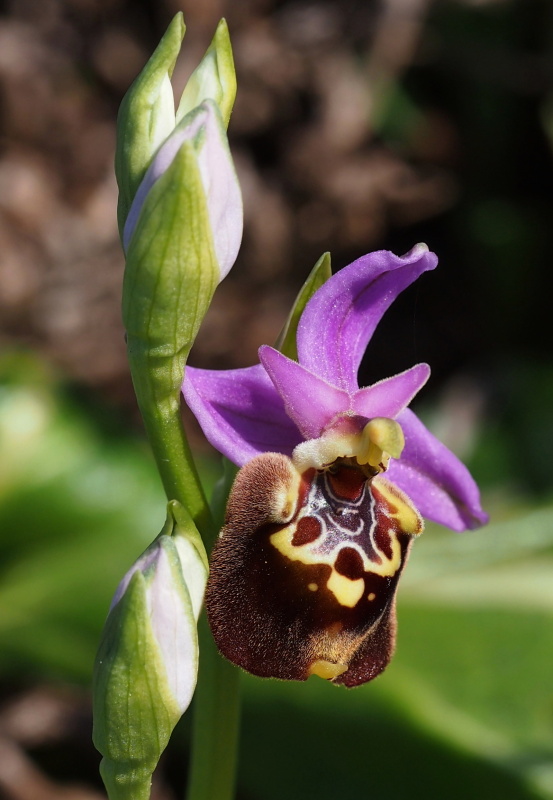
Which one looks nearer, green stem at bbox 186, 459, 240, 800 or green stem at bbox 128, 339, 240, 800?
green stem at bbox 128, 339, 240, 800

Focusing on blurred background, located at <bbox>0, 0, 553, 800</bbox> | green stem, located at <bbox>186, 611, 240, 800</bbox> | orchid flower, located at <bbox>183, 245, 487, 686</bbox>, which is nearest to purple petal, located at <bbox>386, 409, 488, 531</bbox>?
orchid flower, located at <bbox>183, 245, 487, 686</bbox>

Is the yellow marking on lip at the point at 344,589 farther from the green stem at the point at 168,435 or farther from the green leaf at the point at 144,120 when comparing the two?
the green leaf at the point at 144,120

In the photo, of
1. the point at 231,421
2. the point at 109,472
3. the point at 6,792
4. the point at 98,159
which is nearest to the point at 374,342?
the point at 98,159

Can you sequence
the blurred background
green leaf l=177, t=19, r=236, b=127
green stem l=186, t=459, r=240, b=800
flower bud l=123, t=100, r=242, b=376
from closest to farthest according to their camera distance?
flower bud l=123, t=100, r=242, b=376
green leaf l=177, t=19, r=236, b=127
green stem l=186, t=459, r=240, b=800
the blurred background

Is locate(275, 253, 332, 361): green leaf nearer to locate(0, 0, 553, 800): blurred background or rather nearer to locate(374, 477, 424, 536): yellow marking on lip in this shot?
locate(374, 477, 424, 536): yellow marking on lip

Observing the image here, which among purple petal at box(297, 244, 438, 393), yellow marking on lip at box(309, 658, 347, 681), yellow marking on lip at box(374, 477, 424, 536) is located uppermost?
purple petal at box(297, 244, 438, 393)

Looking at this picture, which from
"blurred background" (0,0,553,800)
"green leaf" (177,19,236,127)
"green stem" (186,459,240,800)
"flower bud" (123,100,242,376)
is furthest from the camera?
"blurred background" (0,0,553,800)
